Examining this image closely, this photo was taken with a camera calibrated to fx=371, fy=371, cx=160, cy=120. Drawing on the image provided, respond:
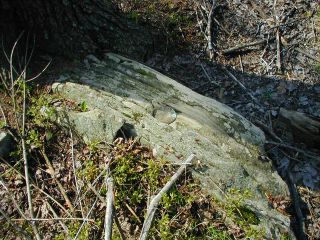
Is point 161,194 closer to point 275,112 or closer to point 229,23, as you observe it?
point 275,112

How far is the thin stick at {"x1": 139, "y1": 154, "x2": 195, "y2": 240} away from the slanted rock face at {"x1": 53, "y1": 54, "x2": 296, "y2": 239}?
11 centimetres

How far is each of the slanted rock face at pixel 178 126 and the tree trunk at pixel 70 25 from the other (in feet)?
0.98

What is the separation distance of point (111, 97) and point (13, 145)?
1143 millimetres

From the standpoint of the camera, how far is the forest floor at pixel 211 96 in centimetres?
353

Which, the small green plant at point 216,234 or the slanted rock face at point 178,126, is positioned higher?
the slanted rock face at point 178,126

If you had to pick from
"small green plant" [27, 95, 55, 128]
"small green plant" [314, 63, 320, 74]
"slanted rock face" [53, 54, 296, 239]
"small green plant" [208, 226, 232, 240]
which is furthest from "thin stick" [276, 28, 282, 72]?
"small green plant" [27, 95, 55, 128]

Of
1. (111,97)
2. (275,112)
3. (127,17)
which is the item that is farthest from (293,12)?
(111,97)

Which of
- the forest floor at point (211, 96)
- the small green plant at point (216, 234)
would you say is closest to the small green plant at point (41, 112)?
the forest floor at point (211, 96)

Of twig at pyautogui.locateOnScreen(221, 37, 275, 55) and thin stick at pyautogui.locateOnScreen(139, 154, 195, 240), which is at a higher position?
twig at pyautogui.locateOnScreen(221, 37, 275, 55)

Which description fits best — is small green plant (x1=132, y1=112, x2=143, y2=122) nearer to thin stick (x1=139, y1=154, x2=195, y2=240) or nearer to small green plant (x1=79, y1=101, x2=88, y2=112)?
small green plant (x1=79, y1=101, x2=88, y2=112)

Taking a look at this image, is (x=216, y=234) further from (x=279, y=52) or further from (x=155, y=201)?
(x=279, y=52)

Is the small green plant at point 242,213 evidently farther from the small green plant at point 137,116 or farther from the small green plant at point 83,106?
the small green plant at point 83,106

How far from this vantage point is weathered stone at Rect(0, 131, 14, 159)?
3738mm

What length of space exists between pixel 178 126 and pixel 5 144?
179 cm
